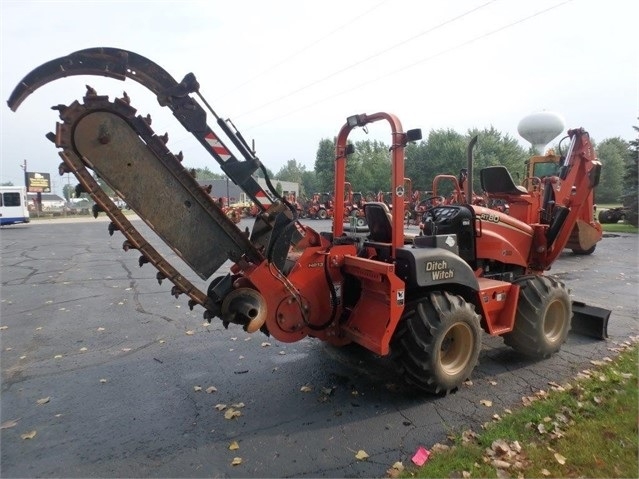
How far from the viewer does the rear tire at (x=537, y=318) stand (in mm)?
4953

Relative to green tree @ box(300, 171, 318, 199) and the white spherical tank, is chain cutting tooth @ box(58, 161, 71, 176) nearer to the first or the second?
the white spherical tank

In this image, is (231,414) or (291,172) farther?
(291,172)

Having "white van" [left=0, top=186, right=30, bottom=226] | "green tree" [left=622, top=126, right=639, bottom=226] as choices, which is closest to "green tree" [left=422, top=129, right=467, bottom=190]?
"green tree" [left=622, top=126, right=639, bottom=226]

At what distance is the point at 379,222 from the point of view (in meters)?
4.74

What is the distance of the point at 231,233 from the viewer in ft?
12.5

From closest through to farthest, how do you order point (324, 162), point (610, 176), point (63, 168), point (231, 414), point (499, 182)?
1. point (63, 168)
2. point (231, 414)
3. point (499, 182)
4. point (324, 162)
5. point (610, 176)

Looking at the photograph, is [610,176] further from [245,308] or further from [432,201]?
[245,308]

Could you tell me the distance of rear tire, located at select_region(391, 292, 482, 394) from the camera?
3992mm

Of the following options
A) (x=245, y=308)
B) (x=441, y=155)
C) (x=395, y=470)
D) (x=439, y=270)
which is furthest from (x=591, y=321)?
(x=441, y=155)

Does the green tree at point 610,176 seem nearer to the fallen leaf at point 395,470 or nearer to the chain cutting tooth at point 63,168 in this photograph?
the fallen leaf at point 395,470

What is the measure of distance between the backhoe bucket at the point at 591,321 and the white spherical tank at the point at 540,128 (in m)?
30.3

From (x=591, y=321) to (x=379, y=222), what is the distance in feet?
11.5

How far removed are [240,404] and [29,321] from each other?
486 centimetres

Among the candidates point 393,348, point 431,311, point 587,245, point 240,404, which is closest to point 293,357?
point 240,404
